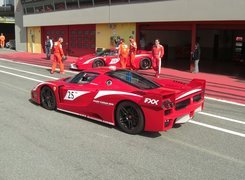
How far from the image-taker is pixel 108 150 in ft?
19.5

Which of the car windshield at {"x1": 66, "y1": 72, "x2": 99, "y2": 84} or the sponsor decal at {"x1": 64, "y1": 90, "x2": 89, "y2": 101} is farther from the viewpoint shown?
the car windshield at {"x1": 66, "y1": 72, "x2": 99, "y2": 84}

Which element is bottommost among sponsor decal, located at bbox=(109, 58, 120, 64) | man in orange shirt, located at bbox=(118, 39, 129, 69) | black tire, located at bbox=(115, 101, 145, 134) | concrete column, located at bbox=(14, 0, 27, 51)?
black tire, located at bbox=(115, 101, 145, 134)

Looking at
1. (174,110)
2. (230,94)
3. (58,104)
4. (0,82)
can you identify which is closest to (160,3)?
(230,94)

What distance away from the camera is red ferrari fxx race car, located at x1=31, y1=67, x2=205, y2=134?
6.41m

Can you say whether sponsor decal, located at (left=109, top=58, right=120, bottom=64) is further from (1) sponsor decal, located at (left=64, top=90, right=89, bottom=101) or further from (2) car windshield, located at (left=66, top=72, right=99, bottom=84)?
(1) sponsor decal, located at (left=64, top=90, right=89, bottom=101)

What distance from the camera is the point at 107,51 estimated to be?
18266mm

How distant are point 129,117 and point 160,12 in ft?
41.1

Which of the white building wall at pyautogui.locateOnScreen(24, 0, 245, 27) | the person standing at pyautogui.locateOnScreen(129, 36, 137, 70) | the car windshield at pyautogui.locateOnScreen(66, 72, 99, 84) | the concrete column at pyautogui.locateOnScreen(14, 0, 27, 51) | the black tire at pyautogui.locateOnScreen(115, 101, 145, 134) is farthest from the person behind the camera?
the concrete column at pyautogui.locateOnScreen(14, 0, 27, 51)

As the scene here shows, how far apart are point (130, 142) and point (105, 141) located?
0.48 m

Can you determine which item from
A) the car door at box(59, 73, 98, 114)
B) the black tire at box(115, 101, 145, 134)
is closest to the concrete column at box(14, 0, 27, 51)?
the car door at box(59, 73, 98, 114)

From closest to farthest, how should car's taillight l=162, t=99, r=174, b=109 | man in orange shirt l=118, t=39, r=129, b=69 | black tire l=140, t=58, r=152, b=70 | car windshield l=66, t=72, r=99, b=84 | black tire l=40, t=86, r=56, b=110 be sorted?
car's taillight l=162, t=99, r=174, b=109 → car windshield l=66, t=72, r=99, b=84 → black tire l=40, t=86, r=56, b=110 → man in orange shirt l=118, t=39, r=129, b=69 → black tire l=140, t=58, r=152, b=70

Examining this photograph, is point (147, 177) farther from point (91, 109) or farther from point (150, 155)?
point (91, 109)

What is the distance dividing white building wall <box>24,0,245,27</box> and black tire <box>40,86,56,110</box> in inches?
375

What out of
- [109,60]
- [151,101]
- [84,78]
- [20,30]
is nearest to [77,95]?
[84,78]
